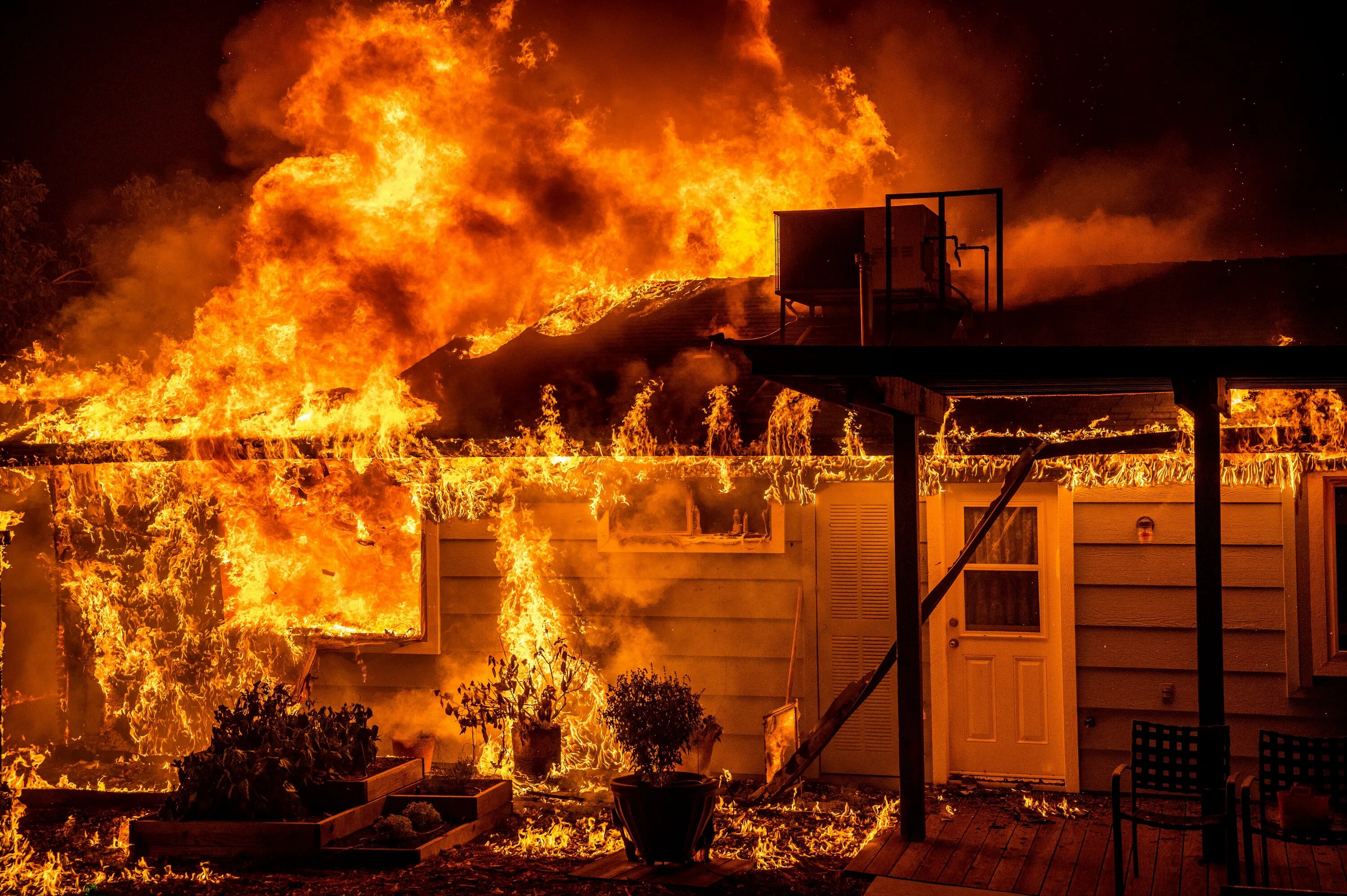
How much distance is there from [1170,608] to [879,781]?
2.62 m

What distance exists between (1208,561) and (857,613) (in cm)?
365

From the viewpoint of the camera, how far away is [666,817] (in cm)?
740

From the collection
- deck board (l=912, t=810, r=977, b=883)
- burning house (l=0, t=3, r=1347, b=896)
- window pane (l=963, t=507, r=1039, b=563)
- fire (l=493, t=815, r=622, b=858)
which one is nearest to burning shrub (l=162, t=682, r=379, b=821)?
burning house (l=0, t=3, r=1347, b=896)

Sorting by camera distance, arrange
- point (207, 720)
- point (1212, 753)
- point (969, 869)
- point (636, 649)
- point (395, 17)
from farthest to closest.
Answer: point (395, 17)
point (207, 720)
point (636, 649)
point (969, 869)
point (1212, 753)

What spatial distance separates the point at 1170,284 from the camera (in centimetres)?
1091

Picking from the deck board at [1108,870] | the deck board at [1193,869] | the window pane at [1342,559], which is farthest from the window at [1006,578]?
the deck board at [1193,869]

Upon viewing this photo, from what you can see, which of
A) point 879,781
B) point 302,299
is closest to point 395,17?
point 302,299

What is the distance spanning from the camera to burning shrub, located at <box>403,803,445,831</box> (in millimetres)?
8203

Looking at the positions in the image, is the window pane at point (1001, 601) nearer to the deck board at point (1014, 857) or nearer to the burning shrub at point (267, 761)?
the deck board at point (1014, 857)

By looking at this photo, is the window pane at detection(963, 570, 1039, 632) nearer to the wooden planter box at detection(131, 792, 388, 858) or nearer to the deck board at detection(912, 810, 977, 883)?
the deck board at detection(912, 810, 977, 883)

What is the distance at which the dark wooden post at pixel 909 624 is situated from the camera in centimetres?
760

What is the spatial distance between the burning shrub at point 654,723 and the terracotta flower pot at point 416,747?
294 centimetres

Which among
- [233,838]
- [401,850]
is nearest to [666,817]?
[401,850]

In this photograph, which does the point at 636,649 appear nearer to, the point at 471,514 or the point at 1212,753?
the point at 471,514
